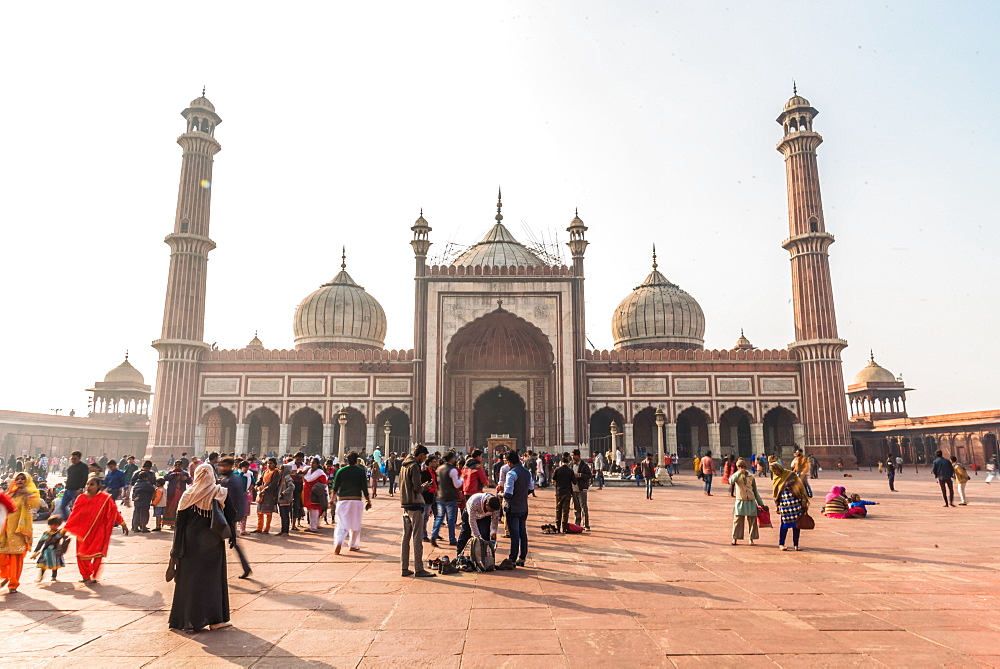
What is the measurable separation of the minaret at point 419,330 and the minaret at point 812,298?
17.7 metres

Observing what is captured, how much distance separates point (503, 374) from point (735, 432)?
12.1m

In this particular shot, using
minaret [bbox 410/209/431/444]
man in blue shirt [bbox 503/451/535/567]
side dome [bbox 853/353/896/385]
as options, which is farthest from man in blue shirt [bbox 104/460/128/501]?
side dome [bbox 853/353/896/385]

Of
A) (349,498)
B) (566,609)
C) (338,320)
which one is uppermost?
(338,320)

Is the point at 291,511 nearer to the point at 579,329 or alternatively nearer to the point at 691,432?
the point at 579,329

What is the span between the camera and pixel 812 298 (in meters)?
31.1

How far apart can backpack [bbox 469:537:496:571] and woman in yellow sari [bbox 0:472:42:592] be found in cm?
446

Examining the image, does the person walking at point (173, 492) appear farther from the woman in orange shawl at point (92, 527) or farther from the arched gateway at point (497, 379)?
the arched gateway at point (497, 379)

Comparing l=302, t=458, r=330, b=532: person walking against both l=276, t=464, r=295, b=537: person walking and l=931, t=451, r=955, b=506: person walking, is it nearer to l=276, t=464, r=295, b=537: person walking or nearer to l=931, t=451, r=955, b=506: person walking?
l=276, t=464, r=295, b=537: person walking

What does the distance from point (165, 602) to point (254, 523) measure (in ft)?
21.6

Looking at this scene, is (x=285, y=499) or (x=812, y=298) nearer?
(x=285, y=499)

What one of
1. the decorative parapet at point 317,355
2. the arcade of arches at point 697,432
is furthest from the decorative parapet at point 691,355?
the decorative parapet at point 317,355

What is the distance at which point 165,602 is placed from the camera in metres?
5.80

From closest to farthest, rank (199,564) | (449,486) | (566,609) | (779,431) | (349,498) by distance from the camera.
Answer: (199,564)
(566,609)
(449,486)
(349,498)
(779,431)

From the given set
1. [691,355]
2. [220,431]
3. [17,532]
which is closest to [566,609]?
[17,532]
